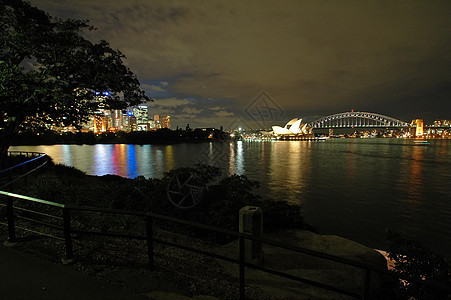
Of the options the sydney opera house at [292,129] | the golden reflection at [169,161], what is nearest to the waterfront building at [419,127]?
the sydney opera house at [292,129]

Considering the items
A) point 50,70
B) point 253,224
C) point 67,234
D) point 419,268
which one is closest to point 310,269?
point 253,224

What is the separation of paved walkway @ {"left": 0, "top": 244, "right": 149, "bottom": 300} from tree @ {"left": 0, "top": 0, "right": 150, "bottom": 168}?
9534 millimetres

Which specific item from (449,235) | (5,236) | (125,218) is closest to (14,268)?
(5,236)

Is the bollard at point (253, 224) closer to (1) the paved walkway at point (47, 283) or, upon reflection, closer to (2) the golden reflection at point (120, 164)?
(1) the paved walkway at point (47, 283)

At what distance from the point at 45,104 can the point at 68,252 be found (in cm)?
1314

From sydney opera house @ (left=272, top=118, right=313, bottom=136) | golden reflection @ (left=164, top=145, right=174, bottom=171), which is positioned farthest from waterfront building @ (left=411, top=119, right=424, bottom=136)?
golden reflection @ (left=164, top=145, right=174, bottom=171)

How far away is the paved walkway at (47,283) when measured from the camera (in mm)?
3592

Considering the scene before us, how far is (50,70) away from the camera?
12578 mm

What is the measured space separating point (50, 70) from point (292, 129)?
179 meters

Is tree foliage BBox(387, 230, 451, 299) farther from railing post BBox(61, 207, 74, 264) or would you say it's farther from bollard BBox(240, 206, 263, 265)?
railing post BBox(61, 207, 74, 264)

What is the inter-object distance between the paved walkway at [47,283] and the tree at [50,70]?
953 cm

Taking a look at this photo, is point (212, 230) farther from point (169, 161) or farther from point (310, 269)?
point (169, 161)

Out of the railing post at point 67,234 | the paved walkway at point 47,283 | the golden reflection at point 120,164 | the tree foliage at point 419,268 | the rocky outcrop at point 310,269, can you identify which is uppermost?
the railing post at point 67,234

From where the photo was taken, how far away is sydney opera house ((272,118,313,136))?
177775 mm
